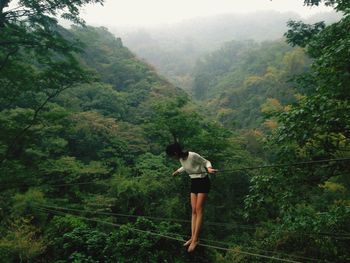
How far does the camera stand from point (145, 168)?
2088cm

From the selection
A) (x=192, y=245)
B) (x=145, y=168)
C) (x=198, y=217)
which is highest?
(x=145, y=168)

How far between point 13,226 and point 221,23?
14497cm

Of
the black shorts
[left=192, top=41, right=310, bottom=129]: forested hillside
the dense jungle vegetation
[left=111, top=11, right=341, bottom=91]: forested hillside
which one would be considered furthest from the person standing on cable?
[left=111, top=11, right=341, bottom=91]: forested hillside

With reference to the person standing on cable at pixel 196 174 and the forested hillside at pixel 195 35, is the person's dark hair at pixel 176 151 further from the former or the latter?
the forested hillside at pixel 195 35

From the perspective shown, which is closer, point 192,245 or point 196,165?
point 192,245

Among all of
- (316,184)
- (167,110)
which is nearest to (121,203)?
(167,110)

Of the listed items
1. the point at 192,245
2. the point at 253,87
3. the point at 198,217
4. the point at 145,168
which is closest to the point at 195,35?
the point at 253,87

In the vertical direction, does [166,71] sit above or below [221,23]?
below

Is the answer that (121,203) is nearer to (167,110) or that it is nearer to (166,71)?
(167,110)

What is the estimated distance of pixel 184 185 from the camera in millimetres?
17984

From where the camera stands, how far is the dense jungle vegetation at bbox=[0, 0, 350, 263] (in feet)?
21.6

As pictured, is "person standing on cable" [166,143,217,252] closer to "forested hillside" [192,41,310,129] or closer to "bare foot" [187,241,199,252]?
"bare foot" [187,241,199,252]

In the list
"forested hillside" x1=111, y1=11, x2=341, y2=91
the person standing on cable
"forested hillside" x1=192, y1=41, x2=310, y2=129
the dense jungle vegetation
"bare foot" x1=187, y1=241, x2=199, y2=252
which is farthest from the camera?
"forested hillside" x1=111, y1=11, x2=341, y2=91

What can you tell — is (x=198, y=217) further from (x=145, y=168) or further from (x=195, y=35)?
(x=195, y=35)
